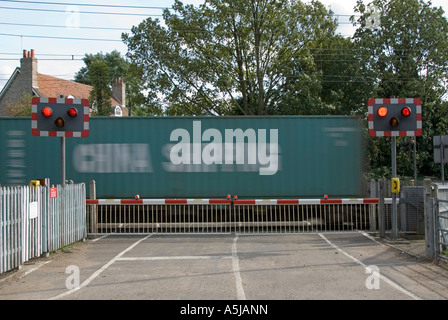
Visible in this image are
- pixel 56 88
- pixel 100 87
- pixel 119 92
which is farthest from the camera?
pixel 119 92

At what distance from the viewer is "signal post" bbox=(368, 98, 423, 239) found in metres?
10.7

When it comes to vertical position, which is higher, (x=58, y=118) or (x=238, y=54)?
(x=238, y=54)

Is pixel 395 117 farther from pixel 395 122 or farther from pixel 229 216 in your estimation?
pixel 229 216

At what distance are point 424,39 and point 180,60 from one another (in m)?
16.4

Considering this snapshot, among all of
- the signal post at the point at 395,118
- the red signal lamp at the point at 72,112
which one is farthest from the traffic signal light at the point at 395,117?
the red signal lamp at the point at 72,112

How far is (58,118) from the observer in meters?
10.9

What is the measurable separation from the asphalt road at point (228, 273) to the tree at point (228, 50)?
1853cm

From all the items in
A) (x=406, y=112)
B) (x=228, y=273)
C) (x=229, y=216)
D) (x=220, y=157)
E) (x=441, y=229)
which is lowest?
(x=228, y=273)

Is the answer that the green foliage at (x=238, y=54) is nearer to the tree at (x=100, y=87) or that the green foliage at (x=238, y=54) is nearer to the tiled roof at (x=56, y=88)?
the tree at (x=100, y=87)

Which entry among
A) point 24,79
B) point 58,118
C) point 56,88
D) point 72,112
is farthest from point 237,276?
point 56,88

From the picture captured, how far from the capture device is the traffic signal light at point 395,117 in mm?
10727

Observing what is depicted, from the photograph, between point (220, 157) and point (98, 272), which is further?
point (220, 157)
